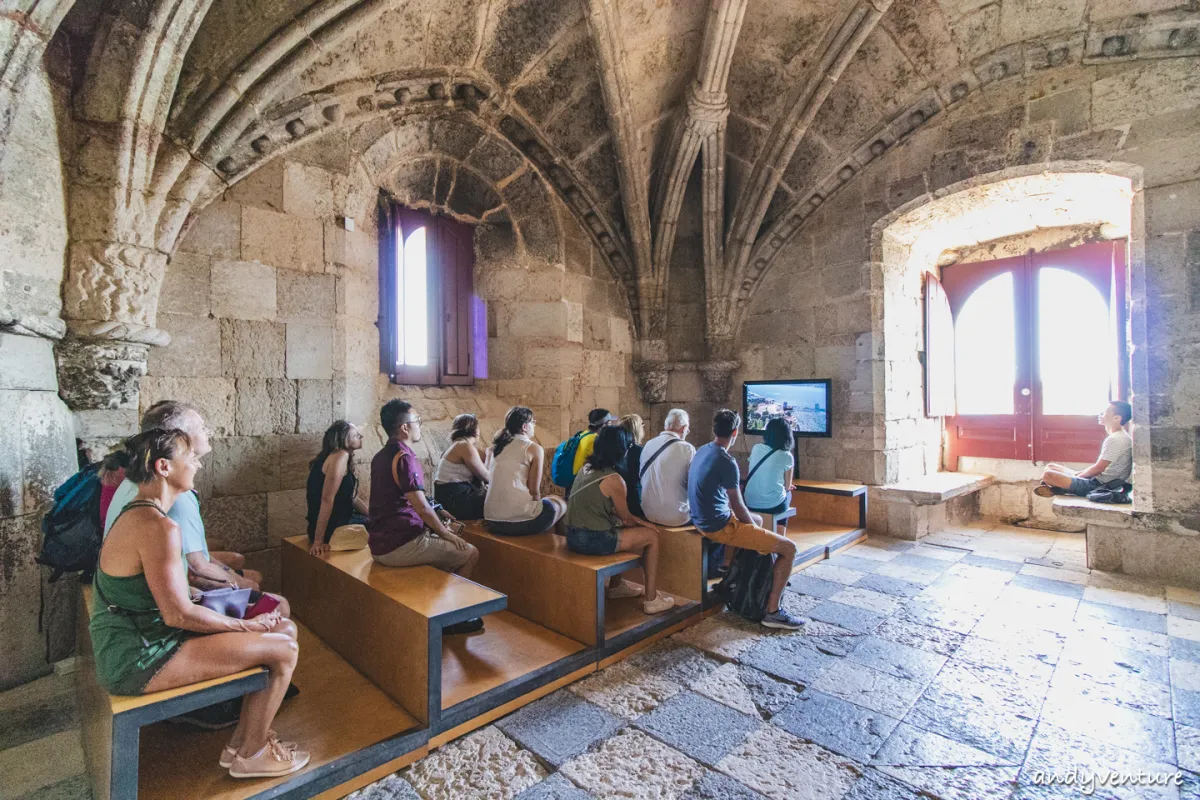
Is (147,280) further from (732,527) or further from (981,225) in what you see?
(981,225)

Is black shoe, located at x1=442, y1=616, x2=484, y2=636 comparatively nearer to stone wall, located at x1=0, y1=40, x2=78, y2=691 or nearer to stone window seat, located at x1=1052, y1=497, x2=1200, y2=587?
stone wall, located at x1=0, y1=40, x2=78, y2=691

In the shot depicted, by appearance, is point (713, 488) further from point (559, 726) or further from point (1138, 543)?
point (1138, 543)

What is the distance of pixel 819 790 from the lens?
172cm

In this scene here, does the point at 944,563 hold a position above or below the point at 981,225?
below

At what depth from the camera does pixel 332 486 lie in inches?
113

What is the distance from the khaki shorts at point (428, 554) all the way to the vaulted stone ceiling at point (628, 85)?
1.84 meters

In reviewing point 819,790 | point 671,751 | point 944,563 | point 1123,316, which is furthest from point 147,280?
point 1123,316

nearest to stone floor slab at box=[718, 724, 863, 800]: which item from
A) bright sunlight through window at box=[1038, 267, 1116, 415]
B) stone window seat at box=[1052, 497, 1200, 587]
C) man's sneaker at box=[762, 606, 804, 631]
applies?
man's sneaker at box=[762, 606, 804, 631]

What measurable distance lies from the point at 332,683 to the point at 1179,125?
5.94m

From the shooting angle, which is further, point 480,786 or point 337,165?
point 337,165

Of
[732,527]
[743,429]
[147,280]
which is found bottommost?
[732,527]

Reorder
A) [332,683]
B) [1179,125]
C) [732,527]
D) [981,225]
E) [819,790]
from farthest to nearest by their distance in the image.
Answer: [981,225] < [1179,125] < [732,527] < [332,683] < [819,790]

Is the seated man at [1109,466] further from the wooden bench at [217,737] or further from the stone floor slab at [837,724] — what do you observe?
the wooden bench at [217,737]

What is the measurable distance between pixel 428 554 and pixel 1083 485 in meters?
4.86
